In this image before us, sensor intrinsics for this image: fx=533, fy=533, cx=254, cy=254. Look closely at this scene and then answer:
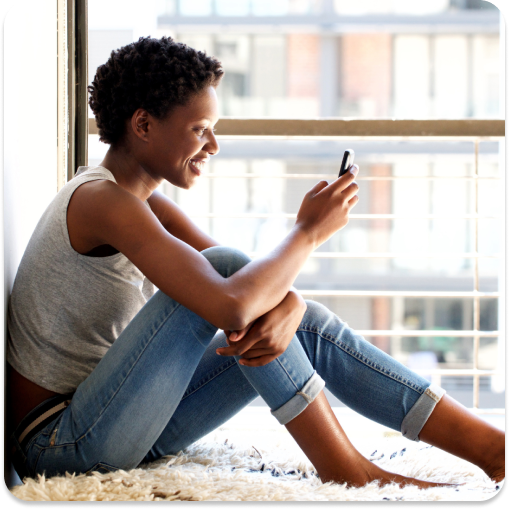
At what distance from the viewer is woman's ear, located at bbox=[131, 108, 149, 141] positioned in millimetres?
973

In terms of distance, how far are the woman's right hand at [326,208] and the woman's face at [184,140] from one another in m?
0.21

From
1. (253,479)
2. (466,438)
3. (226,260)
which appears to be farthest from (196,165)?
(466,438)

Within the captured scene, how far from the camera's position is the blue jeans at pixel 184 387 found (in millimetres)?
840

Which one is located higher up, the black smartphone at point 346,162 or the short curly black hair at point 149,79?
the short curly black hair at point 149,79

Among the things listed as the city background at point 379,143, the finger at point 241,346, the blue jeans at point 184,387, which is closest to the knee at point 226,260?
the blue jeans at point 184,387

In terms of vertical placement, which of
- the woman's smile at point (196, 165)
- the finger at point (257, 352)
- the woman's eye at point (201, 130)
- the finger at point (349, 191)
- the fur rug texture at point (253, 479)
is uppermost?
the woman's eye at point (201, 130)

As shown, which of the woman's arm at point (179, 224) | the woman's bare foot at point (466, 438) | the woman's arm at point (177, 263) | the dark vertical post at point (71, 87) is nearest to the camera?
the woman's arm at point (177, 263)

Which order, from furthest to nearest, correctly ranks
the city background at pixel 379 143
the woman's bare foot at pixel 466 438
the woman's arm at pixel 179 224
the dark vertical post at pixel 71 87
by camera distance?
1. the city background at pixel 379 143
2. the dark vertical post at pixel 71 87
3. the woman's arm at pixel 179 224
4. the woman's bare foot at pixel 466 438

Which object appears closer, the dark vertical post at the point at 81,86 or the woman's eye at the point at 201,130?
the woman's eye at the point at 201,130

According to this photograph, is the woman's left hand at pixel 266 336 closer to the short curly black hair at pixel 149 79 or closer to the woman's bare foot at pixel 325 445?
the woman's bare foot at pixel 325 445

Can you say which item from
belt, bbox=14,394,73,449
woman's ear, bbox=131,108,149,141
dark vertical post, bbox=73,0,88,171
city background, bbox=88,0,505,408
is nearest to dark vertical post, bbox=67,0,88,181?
dark vertical post, bbox=73,0,88,171

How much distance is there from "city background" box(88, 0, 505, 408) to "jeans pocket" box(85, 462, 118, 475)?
6.53 meters

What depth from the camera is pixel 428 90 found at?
29.4 ft

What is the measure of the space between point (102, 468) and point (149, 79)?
0.67 meters
